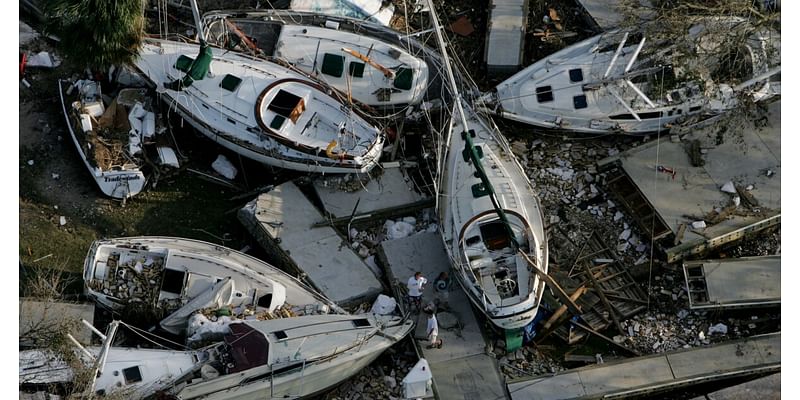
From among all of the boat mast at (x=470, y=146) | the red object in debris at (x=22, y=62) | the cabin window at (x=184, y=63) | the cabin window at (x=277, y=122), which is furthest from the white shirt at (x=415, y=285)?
the red object in debris at (x=22, y=62)

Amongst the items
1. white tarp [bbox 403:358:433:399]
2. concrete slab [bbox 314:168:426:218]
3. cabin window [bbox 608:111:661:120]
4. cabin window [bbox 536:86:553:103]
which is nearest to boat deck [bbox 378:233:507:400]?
white tarp [bbox 403:358:433:399]

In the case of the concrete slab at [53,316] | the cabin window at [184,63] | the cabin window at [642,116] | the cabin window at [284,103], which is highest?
the cabin window at [642,116]

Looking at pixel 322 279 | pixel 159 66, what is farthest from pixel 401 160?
pixel 159 66

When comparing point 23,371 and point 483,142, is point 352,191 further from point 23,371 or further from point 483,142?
point 23,371

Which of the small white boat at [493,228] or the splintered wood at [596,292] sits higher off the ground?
the small white boat at [493,228]

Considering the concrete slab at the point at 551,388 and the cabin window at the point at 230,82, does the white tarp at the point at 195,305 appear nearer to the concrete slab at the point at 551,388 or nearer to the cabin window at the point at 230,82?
the cabin window at the point at 230,82
